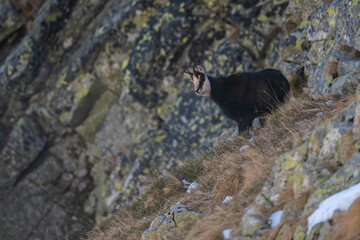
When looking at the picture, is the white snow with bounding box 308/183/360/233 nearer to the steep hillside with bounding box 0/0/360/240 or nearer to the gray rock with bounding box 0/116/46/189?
the steep hillside with bounding box 0/0/360/240

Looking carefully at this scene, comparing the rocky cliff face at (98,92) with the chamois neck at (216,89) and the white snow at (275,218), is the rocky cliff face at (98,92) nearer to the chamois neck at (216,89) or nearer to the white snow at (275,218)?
the chamois neck at (216,89)

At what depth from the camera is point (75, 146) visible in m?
22.0

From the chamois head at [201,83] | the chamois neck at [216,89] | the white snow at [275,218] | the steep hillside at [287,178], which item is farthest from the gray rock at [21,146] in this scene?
the white snow at [275,218]

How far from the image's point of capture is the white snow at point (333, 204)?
12.3 feet

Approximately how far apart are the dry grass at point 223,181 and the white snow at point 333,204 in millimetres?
260

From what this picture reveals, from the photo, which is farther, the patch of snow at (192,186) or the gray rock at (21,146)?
the gray rock at (21,146)

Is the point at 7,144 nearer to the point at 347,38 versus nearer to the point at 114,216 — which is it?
the point at 114,216

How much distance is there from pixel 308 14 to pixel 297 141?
984 cm

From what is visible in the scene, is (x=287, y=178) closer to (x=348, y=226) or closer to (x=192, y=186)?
(x=348, y=226)

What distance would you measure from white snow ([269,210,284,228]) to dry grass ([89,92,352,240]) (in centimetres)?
8

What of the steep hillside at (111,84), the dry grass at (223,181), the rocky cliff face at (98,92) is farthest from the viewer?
the rocky cliff face at (98,92)

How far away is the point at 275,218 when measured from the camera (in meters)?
4.49

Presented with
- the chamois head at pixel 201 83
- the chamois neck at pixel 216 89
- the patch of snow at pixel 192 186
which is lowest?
the patch of snow at pixel 192 186

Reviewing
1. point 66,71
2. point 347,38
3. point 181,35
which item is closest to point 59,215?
point 66,71
